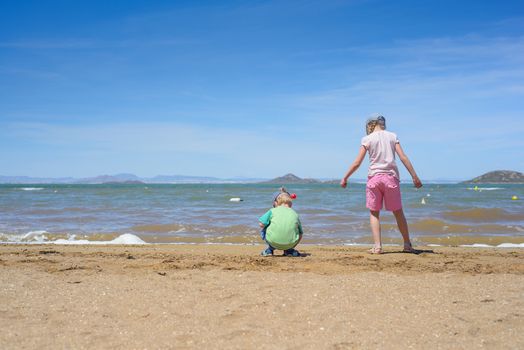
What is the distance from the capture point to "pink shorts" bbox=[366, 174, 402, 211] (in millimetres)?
5723

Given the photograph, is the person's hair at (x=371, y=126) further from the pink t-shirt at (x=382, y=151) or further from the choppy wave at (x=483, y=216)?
the choppy wave at (x=483, y=216)

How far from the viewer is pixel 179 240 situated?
961 centimetres

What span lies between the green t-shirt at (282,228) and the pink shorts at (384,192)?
1000 millimetres

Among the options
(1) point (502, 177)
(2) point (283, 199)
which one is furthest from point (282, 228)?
(1) point (502, 177)

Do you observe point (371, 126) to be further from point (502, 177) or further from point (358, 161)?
point (502, 177)

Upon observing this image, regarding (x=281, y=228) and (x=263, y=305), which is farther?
(x=281, y=228)

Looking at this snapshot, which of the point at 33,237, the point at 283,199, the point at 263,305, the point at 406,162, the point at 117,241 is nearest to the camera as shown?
the point at 263,305

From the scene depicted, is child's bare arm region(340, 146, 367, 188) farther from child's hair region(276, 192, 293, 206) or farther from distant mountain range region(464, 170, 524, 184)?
distant mountain range region(464, 170, 524, 184)

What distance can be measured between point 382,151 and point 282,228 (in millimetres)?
1626

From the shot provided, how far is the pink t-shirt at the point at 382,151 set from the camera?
18.9 feet

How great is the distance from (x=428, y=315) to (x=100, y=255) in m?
4.55

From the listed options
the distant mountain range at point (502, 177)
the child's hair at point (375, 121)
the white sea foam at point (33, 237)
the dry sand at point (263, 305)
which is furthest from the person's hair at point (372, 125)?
the distant mountain range at point (502, 177)

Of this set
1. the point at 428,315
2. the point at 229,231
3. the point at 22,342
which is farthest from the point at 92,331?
the point at 229,231

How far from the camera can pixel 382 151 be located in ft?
18.9
